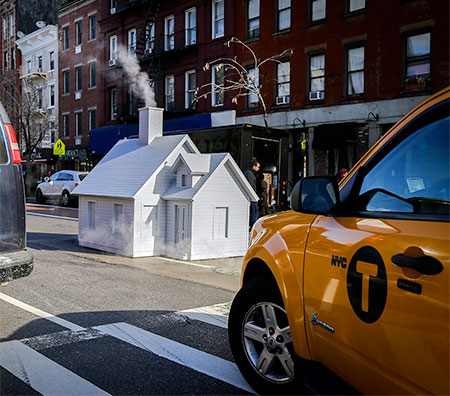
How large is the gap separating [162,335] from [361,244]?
2.80 m

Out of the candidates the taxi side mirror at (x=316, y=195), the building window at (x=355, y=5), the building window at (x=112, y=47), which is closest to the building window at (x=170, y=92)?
the building window at (x=112, y=47)

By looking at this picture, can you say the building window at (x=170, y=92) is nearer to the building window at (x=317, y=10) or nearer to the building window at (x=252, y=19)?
the building window at (x=252, y=19)

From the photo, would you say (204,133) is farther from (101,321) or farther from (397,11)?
(101,321)

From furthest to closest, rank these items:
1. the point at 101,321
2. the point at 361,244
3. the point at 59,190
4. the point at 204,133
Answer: the point at 59,190
the point at 204,133
the point at 101,321
the point at 361,244

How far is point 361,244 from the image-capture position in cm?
244

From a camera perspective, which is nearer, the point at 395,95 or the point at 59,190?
the point at 395,95

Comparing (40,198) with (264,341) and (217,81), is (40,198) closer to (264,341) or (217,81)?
(217,81)

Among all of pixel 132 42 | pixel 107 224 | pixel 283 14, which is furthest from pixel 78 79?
pixel 107 224

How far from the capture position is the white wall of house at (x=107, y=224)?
938cm

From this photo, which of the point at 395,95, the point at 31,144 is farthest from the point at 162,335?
the point at 31,144

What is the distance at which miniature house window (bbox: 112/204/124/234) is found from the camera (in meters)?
9.59

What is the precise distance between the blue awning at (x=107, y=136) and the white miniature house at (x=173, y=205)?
19398 mm

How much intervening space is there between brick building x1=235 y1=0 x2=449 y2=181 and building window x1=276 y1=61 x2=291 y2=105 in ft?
0.14

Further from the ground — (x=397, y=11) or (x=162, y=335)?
(x=397, y=11)
